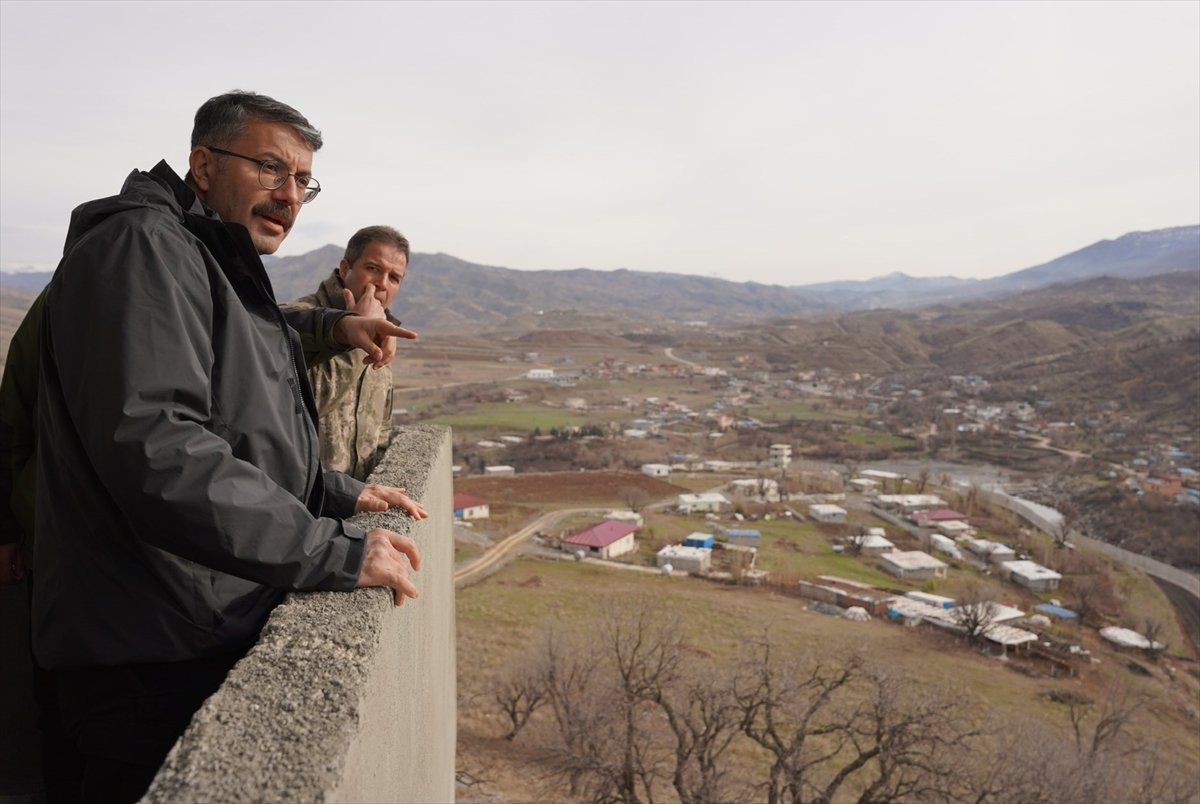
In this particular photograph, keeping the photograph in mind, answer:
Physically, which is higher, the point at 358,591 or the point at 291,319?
the point at 291,319

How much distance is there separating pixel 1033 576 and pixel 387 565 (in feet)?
103

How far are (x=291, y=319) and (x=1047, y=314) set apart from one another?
130560 mm

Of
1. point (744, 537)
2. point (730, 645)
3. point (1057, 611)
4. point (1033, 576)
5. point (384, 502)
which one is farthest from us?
point (744, 537)

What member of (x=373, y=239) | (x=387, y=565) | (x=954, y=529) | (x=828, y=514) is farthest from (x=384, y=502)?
(x=954, y=529)

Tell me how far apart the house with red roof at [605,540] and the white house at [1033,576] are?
14.4m

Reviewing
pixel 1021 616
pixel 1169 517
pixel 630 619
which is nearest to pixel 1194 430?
pixel 1169 517

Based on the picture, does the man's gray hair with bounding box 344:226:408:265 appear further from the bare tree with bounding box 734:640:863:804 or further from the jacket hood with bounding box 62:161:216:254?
the bare tree with bounding box 734:640:863:804

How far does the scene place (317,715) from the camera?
1.22 metres

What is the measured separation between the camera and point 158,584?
132 cm

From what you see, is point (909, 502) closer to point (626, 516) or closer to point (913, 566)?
point (913, 566)

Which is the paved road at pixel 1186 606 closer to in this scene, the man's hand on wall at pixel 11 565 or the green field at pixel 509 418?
the man's hand on wall at pixel 11 565

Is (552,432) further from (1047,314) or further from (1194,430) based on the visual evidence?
(1047,314)

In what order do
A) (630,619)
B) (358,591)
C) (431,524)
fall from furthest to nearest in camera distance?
(630,619) → (431,524) → (358,591)

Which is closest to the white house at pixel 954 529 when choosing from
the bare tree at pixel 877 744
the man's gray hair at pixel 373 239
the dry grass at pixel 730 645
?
the dry grass at pixel 730 645
